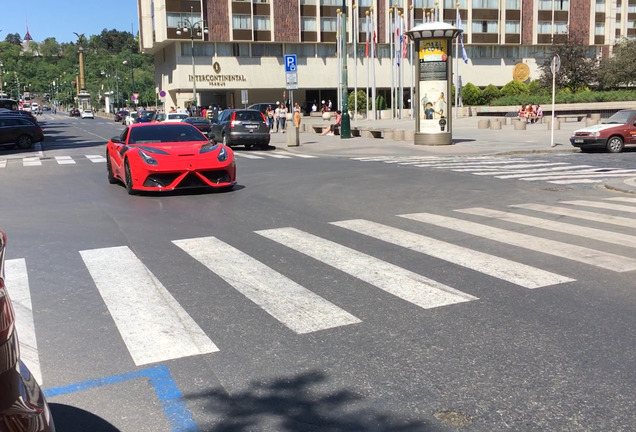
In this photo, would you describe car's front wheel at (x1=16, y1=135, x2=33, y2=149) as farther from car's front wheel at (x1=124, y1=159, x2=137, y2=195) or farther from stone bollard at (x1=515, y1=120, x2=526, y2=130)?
stone bollard at (x1=515, y1=120, x2=526, y2=130)

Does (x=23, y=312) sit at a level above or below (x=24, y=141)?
below

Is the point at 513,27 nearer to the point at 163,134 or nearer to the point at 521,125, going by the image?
the point at 521,125

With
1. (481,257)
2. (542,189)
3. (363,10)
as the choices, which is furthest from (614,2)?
(481,257)

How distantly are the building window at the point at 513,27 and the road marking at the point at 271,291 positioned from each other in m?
80.2

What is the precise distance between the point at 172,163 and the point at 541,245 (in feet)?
23.8

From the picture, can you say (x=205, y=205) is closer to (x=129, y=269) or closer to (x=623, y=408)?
(x=129, y=269)

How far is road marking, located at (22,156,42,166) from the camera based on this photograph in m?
22.4

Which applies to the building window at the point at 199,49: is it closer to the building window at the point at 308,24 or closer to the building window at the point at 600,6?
the building window at the point at 308,24

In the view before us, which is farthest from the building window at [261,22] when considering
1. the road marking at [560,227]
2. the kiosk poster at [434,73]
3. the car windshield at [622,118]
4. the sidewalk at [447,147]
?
the road marking at [560,227]

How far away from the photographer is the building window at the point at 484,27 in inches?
3182

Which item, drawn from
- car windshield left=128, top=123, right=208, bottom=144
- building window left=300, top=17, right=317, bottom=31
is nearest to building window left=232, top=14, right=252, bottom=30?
building window left=300, top=17, right=317, bottom=31

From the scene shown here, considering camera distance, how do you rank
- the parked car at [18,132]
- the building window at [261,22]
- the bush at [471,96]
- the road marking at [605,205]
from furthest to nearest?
the building window at [261,22] < the bush at [471,96] < the parked car at [18,132] < the road marking at [605,205]

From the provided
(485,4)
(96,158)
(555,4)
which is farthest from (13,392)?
(555,4)

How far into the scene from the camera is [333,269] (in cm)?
725
